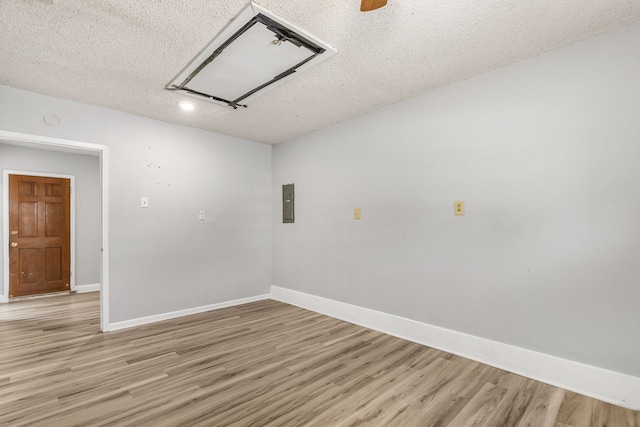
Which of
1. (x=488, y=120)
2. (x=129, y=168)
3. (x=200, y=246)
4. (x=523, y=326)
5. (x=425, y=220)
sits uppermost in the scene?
(x=488, y=120)

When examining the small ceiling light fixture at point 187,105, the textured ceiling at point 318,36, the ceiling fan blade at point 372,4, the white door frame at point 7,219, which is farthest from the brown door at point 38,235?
the ceiling fan blade at point 372,4

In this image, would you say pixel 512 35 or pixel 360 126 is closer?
pixel 512 35

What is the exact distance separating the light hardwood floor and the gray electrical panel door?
1.67 meters

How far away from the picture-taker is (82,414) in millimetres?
1879

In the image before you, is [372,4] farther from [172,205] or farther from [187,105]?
[172,205]

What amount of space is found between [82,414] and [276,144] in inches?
152

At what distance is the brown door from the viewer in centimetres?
489

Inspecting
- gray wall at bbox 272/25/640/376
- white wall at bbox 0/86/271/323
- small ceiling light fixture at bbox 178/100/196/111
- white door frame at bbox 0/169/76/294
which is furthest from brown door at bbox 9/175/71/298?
gray wall at bbox 272/25/640/376

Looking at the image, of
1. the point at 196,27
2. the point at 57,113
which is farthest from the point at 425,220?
the point at 57,113

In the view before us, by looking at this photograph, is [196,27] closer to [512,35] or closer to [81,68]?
[81,68]

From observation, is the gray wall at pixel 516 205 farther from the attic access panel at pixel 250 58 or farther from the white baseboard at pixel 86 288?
the white baseboard at pixel 86 288

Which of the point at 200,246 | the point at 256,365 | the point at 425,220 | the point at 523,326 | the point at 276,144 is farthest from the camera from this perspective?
the point at 276,144

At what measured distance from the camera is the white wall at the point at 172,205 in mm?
3289

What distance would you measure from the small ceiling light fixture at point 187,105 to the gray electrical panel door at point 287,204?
1.73 metres
